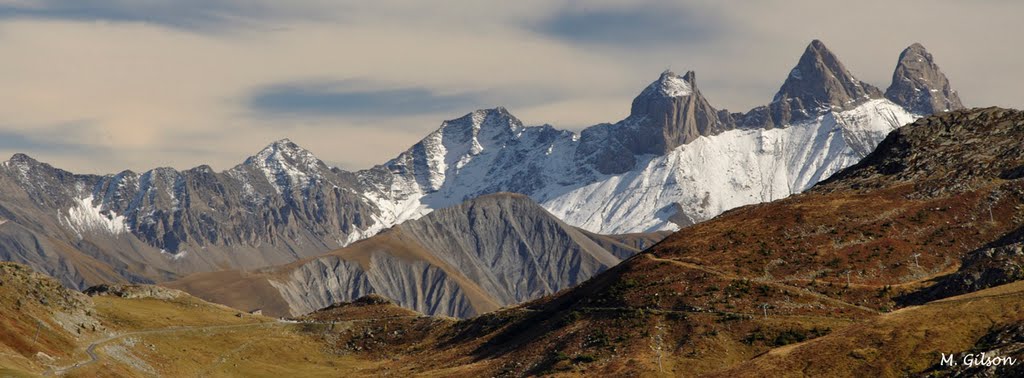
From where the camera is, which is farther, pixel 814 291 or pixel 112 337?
pixel 112 337

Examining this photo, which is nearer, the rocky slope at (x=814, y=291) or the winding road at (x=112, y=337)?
the rocky slope at (x=814, y=291)

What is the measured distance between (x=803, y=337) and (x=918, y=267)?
31.3 m

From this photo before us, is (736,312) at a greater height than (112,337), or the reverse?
(112,337)

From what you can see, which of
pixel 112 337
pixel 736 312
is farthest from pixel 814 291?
pixel 112 337
